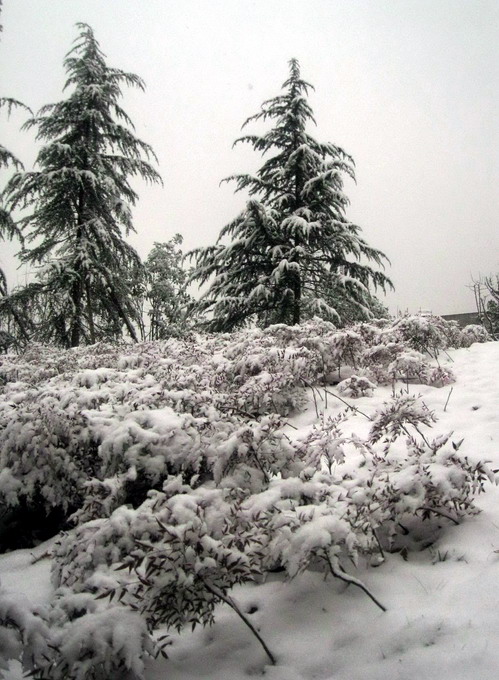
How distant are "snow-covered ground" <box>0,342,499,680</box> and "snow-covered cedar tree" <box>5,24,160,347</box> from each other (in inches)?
354

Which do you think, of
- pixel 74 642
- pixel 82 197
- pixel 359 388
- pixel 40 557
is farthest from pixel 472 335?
pixel 82 197

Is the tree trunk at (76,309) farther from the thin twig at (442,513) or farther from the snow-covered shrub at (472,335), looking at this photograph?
the thin twig at (442,513)

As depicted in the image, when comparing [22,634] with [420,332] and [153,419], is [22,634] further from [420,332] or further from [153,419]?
[420,332]

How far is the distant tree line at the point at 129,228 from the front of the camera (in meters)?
9.91

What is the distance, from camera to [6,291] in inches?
377

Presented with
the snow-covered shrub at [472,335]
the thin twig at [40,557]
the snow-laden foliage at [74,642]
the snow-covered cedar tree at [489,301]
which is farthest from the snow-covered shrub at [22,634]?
the snow-covered cedar tree at [489,301]

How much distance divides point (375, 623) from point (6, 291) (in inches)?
417

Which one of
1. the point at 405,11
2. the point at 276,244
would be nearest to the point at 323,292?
the point at 276,244

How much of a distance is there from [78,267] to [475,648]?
10.9m

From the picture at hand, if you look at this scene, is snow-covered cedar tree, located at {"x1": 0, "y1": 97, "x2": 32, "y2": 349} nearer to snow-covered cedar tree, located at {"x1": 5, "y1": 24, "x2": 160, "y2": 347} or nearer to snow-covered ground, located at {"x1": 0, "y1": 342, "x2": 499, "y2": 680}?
snow-covered cedar tree, located at {"x1": 5, "y1": 24, "x2": 160, "y2": 347}

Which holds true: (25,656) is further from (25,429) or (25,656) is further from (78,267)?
(78,267)

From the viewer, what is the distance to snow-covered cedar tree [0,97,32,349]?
874cm

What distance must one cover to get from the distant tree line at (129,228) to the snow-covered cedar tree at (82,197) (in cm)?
3

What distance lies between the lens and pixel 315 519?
1.77m
